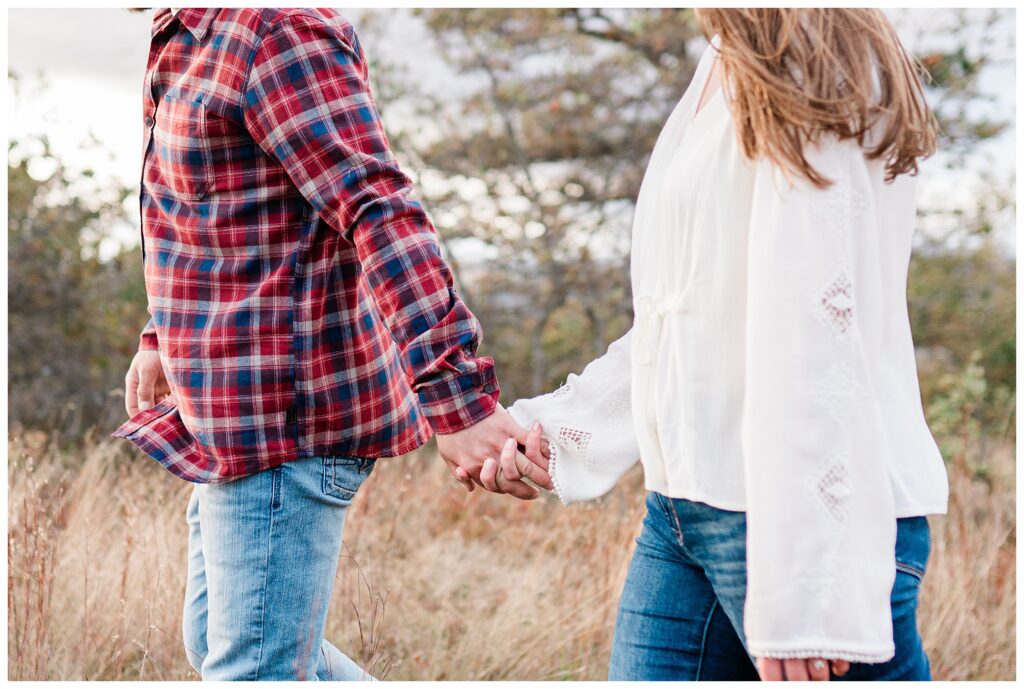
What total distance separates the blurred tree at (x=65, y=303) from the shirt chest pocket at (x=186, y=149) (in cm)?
471

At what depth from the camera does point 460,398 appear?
1.79m

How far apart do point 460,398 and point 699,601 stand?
1.88ft

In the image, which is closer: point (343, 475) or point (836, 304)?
point (836, 304)

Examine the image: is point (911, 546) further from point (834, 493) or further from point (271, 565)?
point (271, 565)

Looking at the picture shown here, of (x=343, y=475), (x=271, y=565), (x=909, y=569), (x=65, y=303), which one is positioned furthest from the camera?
(x=65, y=303)

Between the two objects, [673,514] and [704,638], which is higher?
[673,514]

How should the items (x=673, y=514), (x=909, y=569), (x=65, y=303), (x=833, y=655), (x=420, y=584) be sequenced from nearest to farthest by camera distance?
(x=833, y=655) → (x=909, y=569) → (x=673, y=514) → (x=420, y=584) → (x=65, y=303)

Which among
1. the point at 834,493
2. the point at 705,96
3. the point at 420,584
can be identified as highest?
the point at 705,96

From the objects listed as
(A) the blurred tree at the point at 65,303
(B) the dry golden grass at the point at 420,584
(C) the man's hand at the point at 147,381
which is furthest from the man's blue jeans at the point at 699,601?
(A) the blurred tree at the point at 65,303

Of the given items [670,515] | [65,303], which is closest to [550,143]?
[65,303]

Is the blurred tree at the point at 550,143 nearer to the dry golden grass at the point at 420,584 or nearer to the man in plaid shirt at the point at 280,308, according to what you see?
the dry golden grass at the point at 420,584

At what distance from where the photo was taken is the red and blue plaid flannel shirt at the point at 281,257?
172cm

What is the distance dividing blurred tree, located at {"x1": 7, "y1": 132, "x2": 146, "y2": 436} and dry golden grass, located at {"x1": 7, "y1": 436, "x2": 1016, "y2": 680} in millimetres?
1862

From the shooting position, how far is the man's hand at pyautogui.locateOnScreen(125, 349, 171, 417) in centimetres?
214
